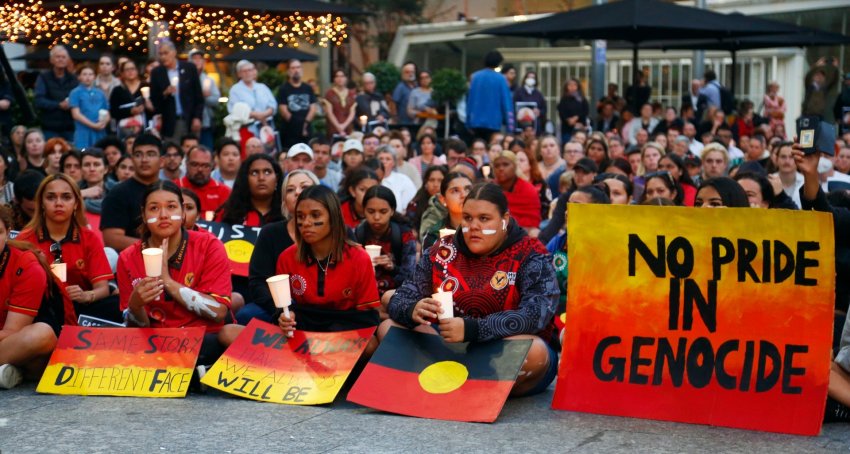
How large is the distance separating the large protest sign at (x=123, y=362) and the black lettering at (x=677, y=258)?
8.25 feet

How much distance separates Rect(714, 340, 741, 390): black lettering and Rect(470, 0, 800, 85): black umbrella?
10.4 m

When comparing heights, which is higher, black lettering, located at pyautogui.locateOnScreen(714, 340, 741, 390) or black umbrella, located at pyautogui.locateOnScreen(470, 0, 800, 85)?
black umbrella, located at pyautogui.locateOnScreen(470, 0, 800, 85)

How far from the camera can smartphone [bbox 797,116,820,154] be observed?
6.79m

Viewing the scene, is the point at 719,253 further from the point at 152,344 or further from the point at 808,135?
the point at 152,344

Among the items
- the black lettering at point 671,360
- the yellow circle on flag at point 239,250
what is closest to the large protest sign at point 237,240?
the yellow circle on flag at point 239,250

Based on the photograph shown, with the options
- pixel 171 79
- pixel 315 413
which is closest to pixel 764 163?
pixel 171 79

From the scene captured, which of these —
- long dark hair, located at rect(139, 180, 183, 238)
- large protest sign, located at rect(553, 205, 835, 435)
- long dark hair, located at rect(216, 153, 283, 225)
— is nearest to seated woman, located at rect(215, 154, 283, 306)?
long dark hair, located at rect(216, 153, 283, 225)

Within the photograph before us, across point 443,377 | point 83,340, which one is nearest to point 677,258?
point 443,377

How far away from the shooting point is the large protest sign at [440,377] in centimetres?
619

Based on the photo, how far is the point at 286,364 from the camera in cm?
686

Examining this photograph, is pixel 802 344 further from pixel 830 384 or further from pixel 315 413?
pixel 315 413

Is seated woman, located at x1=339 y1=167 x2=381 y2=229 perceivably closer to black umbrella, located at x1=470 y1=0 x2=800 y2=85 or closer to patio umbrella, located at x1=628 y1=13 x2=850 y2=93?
black umbrella, located at x1=470 y1=0 x2=800 y2=85

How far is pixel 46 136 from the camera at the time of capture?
1547 centimetres

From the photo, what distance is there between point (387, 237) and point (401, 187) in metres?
4.54
